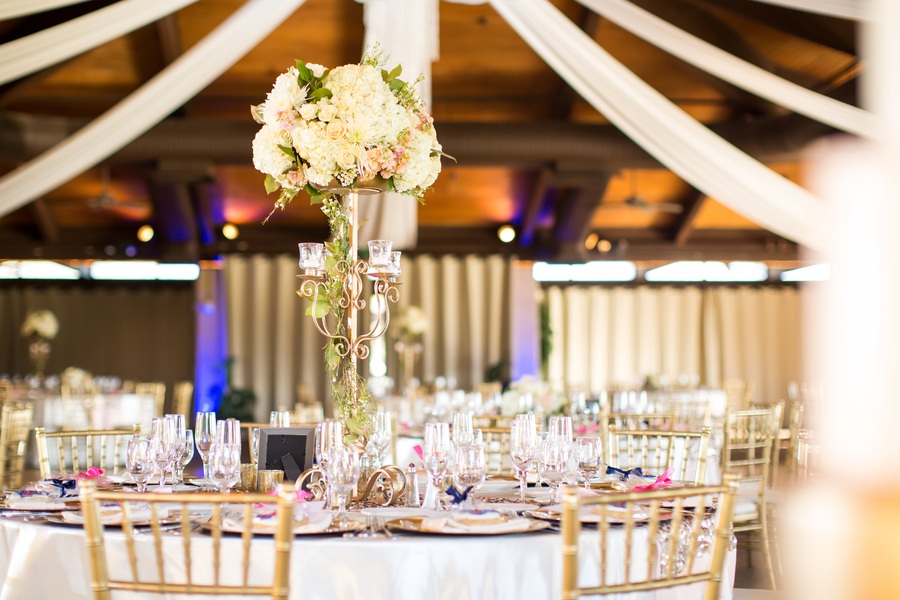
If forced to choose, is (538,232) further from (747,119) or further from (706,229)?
(747,119)

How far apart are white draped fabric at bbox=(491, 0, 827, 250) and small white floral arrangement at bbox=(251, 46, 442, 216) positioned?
237 cm

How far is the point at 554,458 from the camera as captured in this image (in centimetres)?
295

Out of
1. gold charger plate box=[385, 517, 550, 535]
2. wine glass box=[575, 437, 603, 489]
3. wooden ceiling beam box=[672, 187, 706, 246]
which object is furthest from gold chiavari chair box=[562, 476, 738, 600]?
wooden ceiling beam box=[672, 187, 706, 246]

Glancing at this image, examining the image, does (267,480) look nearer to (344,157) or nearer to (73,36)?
(344,157)

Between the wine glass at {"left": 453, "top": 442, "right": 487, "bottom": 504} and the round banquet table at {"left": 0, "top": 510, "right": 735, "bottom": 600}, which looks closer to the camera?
the round banquet table at {"left": 0, "top": 510, "right": 735, "bottom": 600}

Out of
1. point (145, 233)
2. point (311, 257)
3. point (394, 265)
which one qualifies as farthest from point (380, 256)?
point (145, 233)

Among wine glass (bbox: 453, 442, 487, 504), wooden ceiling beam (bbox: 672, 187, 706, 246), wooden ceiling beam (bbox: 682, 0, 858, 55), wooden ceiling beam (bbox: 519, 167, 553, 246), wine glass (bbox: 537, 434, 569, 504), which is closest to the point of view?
wine glass (bbox: 453, 442, 487, 504)

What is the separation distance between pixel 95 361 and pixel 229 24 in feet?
29.5

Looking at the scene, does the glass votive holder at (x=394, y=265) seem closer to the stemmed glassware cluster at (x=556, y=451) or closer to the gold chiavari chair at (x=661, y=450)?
the stemmed glassware cluster at (x=556, y=451)

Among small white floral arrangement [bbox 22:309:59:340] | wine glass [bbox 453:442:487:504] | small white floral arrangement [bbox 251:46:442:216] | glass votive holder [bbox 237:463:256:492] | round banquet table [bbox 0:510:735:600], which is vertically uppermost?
small white floral arrangement [bbox 251:46:442:216]

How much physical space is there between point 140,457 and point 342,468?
0.70m

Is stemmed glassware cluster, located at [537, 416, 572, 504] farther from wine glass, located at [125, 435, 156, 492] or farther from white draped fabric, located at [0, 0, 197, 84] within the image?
white draped fabric, located at [0, 0, 197, 84]

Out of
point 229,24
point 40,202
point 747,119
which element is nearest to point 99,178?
point 40,202

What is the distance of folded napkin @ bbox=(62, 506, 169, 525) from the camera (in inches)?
105
